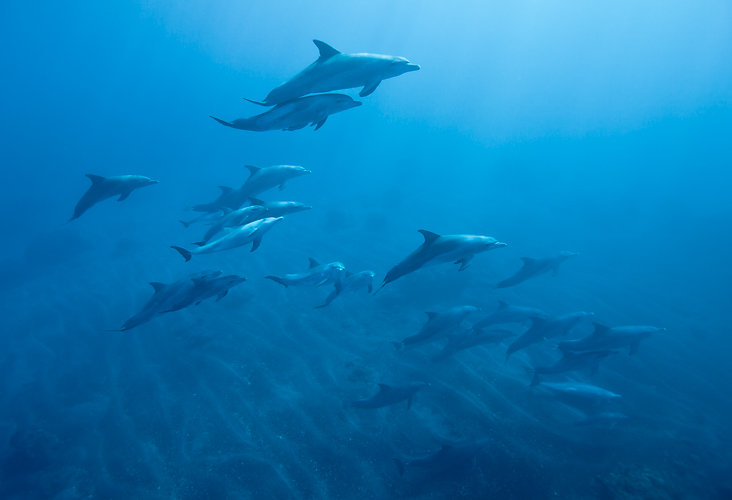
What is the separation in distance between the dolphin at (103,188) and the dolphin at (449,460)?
647cm

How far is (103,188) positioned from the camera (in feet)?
19.0

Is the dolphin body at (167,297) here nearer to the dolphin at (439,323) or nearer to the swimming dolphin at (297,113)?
the swimming dolphin at (297,113)

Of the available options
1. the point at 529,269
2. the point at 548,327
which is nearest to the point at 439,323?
the point at 548,327

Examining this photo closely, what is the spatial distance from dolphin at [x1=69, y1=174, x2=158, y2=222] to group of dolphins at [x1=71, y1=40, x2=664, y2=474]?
0.01 m

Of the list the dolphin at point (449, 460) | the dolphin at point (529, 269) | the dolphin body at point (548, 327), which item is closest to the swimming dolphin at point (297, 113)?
the dolphin at point (449, 460)

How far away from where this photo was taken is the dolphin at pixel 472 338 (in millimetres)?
7652

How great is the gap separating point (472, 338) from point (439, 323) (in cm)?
138

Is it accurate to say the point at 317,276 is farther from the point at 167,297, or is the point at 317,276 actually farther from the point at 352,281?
the point at 167,297

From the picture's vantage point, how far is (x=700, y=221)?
90.5 ft

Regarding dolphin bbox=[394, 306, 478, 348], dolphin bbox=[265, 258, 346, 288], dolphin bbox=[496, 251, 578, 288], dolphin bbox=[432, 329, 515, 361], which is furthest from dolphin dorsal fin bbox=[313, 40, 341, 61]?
dolphin bbox=[496, 251, 578, 288]

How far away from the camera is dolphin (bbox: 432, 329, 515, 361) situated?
7.65 m

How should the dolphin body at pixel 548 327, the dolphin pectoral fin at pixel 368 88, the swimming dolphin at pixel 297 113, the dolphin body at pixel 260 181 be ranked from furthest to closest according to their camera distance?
the dolphin body at pixel 548 327, the dolphin body at pixel 260 181, the dolphin pectoral fin at pixel 368 88, the swimming dolphin at pixel 297 113

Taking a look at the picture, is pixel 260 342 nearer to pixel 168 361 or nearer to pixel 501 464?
pixel 168 361

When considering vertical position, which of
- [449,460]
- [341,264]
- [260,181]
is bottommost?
[449,460]
